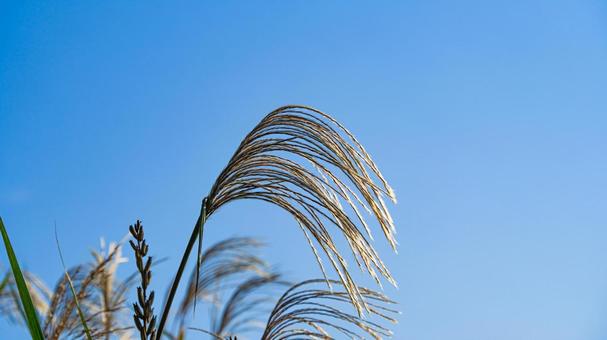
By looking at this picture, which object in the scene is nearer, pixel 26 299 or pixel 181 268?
pixel 26 299

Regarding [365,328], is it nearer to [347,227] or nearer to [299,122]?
[347,227]

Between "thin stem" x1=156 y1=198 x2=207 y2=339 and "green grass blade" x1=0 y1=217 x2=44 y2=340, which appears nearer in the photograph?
"green grass blade" x1=0 y1=217 x2=44 y2=340

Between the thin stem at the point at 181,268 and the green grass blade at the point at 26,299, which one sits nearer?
the green grass blade at the point at 26,299

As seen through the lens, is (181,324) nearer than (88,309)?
Yes

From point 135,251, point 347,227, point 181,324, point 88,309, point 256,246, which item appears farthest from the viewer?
point 88,309

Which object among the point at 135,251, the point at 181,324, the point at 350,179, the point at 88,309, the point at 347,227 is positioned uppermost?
the point at 88,309

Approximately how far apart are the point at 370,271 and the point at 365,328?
0.66ft

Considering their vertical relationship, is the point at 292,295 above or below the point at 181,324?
below

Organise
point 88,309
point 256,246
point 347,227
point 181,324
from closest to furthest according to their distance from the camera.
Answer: point 347,227
point 181,324
point 256,246
point 88,309

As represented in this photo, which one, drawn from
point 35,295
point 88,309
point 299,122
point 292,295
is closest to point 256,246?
point 88,309

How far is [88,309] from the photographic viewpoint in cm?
436

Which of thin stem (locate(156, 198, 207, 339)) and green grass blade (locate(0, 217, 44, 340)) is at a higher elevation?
thin stem (locate(156, 198, 207, 339))

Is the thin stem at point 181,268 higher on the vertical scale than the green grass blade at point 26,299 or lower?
higher

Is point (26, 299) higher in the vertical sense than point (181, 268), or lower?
lower
